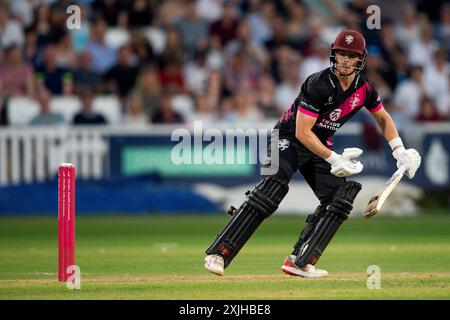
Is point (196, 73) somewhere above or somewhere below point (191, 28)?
below

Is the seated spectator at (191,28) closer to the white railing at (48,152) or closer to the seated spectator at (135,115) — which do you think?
the seated spectator at (135,115)

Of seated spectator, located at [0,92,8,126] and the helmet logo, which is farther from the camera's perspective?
seated spectator, located at [0,92,8,126]

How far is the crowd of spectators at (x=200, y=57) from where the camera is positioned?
17.2 m

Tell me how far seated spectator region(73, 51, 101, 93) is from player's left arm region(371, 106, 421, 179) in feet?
29.3

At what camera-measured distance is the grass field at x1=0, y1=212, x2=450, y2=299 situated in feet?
26.8

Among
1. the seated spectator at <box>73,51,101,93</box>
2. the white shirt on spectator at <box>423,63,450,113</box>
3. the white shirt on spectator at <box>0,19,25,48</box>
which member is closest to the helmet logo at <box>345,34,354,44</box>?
the seated spectator at <box>73,51,101,93</box>

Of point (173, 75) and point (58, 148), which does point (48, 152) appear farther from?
point (173, 75)

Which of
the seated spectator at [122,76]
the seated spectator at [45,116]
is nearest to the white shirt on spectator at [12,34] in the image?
the seated spectator at [122,76]

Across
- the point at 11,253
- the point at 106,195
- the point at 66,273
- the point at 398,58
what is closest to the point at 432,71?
the point at 398,58

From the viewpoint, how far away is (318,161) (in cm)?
891

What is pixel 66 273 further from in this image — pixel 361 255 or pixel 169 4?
pixel 169 4

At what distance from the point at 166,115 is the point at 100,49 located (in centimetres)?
214

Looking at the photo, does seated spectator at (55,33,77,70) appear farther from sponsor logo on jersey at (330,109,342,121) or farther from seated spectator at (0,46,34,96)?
sponsor logo on jersey at (330,109,342,121)

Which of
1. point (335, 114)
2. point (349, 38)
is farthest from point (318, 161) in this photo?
point (349, 38)
